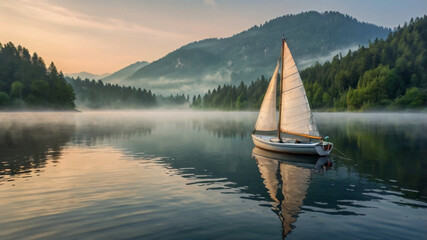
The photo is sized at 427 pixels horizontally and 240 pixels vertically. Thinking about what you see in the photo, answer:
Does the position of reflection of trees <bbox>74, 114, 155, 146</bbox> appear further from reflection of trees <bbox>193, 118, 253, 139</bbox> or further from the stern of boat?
the stern of boat

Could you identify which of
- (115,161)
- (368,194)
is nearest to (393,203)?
(368,194)

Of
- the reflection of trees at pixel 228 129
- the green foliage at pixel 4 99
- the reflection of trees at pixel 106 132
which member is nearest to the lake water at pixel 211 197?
the reflection of trees at pixel 106 132

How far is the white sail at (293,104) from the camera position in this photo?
37.3 m

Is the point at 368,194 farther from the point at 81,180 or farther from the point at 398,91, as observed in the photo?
the point at 398,91

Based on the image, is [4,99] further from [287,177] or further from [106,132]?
[287,177]

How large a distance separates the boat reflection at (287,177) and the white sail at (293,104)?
4006 mm

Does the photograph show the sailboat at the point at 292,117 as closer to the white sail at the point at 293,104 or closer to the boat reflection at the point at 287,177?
the white sail at the point at 293,104

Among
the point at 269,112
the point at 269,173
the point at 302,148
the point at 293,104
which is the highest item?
the point at 293,104

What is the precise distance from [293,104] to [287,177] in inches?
612

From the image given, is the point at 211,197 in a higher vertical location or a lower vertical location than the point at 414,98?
lower

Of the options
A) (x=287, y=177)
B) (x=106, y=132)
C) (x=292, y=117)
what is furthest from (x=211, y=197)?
(x=106, y=132)

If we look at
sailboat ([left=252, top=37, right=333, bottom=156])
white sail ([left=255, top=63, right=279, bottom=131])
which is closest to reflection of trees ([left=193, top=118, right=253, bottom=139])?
white sail ([left=255, top=63, right=279, bottom=131])

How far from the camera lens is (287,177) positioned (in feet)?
82.4

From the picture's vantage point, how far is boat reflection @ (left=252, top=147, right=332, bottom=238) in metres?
16.4
